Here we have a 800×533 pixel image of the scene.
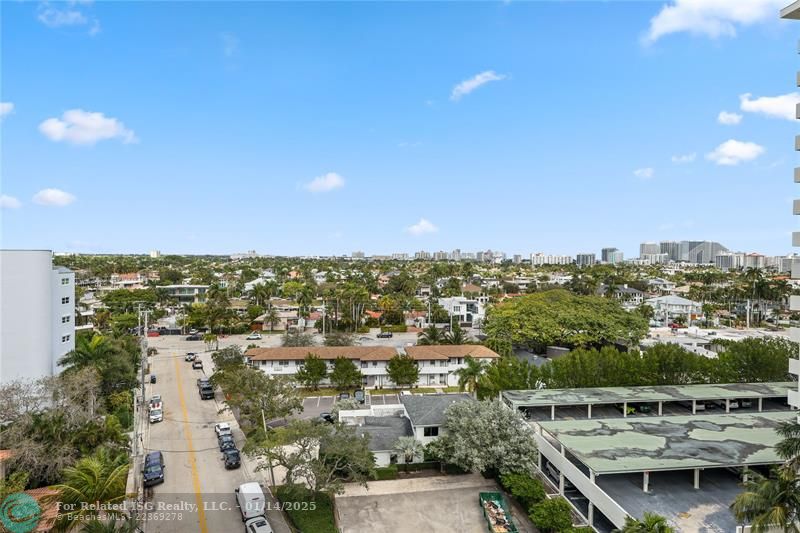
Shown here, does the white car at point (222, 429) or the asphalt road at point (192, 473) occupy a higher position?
the white car at point (222, 429)

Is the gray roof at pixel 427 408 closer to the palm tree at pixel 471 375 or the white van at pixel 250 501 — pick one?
the palm tree at pixel 471 375

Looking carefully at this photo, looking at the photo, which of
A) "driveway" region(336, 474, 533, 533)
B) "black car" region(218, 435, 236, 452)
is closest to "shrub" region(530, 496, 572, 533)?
"driveway" region(336, 474, 533, 533)

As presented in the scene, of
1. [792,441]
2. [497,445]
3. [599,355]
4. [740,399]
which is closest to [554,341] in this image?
[599,355]

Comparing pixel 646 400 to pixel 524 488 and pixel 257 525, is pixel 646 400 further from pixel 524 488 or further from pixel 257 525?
pixel 257 525

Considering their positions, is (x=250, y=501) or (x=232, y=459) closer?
(x=250, y=501)

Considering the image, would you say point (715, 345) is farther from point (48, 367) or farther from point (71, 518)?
point (48, 367)

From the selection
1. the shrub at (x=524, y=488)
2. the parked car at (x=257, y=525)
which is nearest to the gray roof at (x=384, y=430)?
the shrub at (x=524, y=488)

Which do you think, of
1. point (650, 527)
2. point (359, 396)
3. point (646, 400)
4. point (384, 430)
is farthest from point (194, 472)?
point (646, 400)
